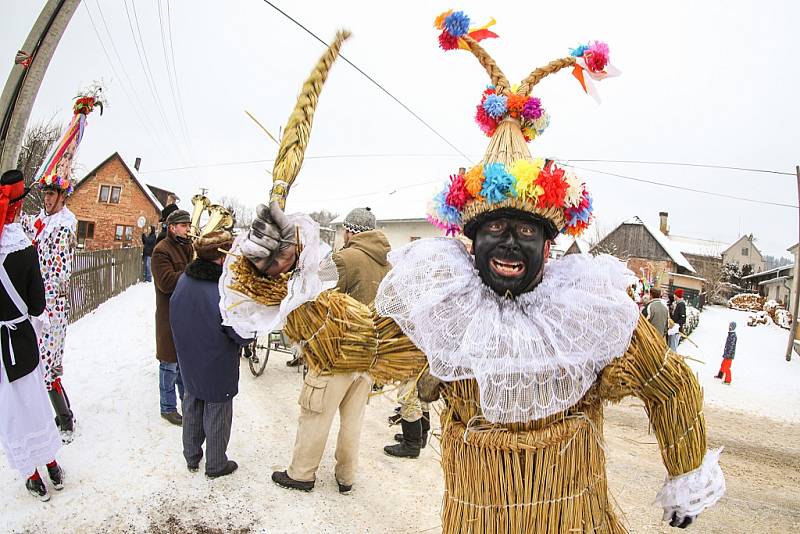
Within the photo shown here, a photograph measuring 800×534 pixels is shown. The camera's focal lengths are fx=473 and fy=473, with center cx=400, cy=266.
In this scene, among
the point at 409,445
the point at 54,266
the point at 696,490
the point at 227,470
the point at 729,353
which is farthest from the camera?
the point at 729,353

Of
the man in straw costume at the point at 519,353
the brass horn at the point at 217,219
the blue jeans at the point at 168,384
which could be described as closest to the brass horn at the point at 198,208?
the brass horn at the point at 217,219

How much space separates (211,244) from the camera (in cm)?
314

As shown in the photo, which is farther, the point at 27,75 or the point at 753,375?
the point at 753,375

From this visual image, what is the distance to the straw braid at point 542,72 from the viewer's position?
1.86 m

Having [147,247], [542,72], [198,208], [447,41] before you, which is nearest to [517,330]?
[542,72]

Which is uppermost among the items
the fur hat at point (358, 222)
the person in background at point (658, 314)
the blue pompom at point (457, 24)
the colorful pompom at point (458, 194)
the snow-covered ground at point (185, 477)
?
the blue pompom at point (457, 24)

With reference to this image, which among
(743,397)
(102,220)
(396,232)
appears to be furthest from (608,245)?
(102,220)

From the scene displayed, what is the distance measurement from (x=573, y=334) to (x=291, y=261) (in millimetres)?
955

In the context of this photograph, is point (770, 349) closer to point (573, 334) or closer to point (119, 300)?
point (573, 334)

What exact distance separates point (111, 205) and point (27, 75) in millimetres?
26798

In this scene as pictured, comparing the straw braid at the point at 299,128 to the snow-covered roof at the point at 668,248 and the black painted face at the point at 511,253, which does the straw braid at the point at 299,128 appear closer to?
the black painted face at the point at 511,253

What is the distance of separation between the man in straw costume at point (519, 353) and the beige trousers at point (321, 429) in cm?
178

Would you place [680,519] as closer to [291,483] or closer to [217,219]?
[217,219]

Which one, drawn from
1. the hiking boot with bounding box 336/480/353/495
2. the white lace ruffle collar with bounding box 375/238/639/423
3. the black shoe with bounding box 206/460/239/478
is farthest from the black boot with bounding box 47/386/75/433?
the white lace ruffle collar with bounding box 375/238/639/423
